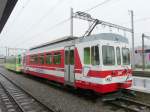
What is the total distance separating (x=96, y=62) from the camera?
8.78m

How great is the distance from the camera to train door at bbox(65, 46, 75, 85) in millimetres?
10585

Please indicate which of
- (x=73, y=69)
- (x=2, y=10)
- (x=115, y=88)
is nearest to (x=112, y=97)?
(x=115, y=88)

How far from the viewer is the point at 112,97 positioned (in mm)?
9070

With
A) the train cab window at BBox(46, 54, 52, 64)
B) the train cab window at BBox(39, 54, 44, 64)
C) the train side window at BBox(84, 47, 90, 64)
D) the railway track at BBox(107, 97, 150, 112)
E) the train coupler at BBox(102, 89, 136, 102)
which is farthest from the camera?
the train cab window at BBox(39, 54, 44, 64)

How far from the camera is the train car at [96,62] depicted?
866 centimetres

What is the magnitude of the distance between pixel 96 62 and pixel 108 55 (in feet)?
2.30

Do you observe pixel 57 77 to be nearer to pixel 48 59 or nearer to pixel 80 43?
pixel 48 59

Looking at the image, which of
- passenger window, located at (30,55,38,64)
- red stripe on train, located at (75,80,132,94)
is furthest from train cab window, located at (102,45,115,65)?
passenger window, located at (30,55,38,64)

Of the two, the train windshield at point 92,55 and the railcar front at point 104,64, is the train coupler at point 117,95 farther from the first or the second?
the train windshield at point 92,55

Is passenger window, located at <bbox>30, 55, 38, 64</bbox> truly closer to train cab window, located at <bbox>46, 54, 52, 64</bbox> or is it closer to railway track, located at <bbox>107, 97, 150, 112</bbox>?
train cab window, located at <bbox>46, 54, 52, 64</bbox>

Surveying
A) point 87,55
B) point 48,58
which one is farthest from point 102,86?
point 48,58

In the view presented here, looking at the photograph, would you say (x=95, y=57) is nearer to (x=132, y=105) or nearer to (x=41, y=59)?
(x=132, y=105)

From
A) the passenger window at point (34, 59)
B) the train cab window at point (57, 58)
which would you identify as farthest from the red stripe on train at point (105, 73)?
the passenger window at point (34, 59)

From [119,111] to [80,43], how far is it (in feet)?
12.8
